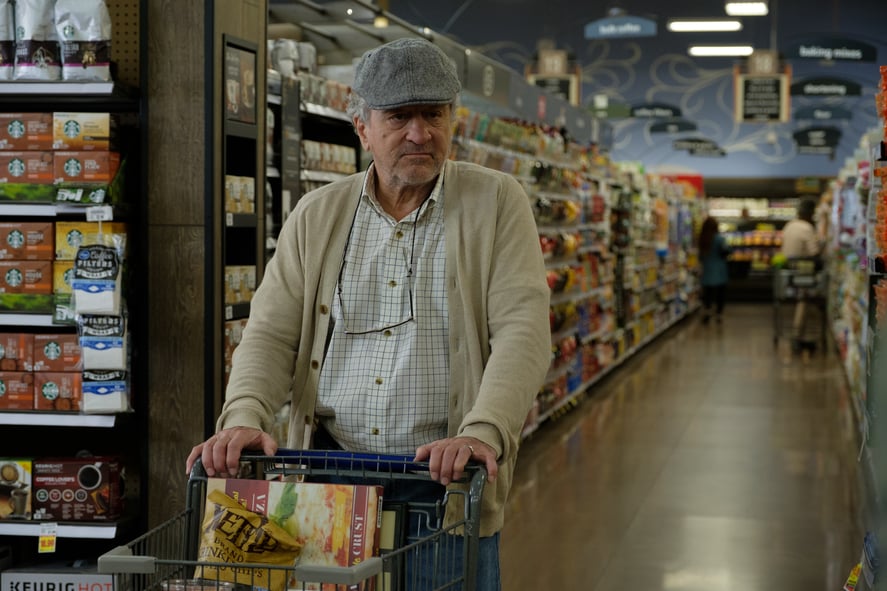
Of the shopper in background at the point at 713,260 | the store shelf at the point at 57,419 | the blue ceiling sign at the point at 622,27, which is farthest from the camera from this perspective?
the shopper in background at the point at 713,260

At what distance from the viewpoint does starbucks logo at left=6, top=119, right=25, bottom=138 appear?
416 cm

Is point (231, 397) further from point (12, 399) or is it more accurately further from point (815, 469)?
point (815, 469)

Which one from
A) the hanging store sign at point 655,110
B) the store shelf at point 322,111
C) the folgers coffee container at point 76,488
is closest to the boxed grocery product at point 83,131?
the folgers coffee container at point 76,488

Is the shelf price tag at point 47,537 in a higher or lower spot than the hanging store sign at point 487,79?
lower

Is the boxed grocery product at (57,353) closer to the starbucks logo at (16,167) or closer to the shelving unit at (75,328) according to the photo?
the shelving unit at (75,328)

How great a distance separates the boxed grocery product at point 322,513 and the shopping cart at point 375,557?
5 centimetres

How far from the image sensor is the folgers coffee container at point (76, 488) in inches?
167

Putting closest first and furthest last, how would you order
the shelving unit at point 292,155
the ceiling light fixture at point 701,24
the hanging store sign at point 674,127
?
1. the shelving unit at point 292,155
2. the ceiling light fixture at point 701,24
3. the hanging store sign at point 674,127

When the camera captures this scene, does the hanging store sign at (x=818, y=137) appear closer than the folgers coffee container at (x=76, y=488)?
No

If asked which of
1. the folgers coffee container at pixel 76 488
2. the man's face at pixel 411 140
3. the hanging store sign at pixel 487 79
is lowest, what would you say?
the folgers coffee container at pixel 76 488

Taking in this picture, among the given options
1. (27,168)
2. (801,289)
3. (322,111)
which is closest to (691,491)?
(322,111)

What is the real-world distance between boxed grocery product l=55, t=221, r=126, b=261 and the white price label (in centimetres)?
5

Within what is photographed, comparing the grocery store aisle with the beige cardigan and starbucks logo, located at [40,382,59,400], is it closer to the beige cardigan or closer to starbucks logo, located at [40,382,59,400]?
starbucks logo, located at [40,382,59,400]

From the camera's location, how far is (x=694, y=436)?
328 inches
